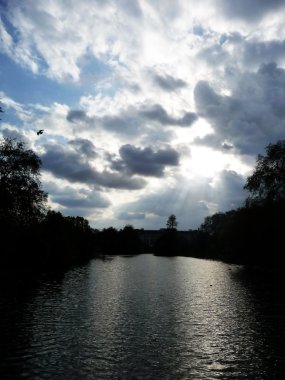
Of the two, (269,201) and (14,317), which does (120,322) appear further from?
(269,201)

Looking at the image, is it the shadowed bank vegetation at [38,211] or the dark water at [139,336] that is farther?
the shadowed bank vegetation at [38,211]

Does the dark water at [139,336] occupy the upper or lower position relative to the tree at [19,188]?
lower

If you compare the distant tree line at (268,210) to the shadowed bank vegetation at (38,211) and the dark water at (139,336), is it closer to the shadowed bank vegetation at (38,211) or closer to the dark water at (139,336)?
the shadowed bank vegetation at (38,211)

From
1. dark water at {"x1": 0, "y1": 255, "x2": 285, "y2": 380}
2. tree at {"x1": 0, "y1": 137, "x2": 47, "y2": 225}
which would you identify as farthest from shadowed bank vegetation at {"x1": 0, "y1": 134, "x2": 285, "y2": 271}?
dark water at {"x1": 0, "y1": 255, "x2": 285, "y2": 380}

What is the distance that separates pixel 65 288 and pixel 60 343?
79.8 ft

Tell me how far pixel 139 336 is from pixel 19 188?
49988mm

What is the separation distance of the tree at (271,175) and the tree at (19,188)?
39.0m

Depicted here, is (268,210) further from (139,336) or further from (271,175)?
(139,336)

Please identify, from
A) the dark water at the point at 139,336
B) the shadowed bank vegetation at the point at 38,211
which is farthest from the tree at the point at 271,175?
the dark water at the point at 139,336

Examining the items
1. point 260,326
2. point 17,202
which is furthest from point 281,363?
point 17,202

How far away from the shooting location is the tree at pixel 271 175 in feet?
239

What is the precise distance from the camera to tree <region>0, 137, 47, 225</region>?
65625mm

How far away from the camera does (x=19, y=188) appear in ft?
222

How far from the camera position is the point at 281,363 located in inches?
699
